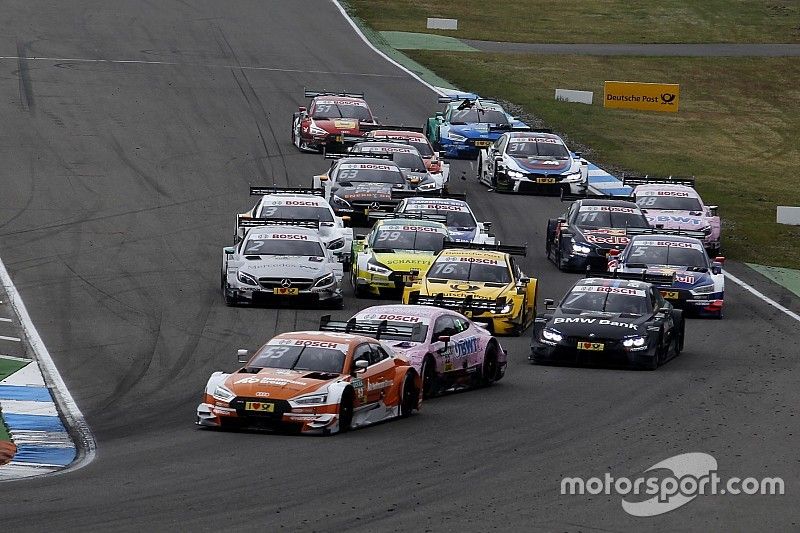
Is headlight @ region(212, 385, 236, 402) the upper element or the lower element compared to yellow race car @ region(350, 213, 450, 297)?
upper

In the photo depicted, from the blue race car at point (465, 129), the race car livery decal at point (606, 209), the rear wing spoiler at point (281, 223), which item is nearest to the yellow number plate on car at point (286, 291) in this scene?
the rear wing spoiler at point (281, 223)

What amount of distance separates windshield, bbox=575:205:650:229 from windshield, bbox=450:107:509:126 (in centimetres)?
1297

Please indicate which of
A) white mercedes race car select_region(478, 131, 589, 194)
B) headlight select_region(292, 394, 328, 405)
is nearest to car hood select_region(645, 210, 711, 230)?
white mercedes race car select_region(478, 131, 589, 194)

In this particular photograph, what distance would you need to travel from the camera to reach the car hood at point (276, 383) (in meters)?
18.1

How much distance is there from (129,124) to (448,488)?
33.5 meters

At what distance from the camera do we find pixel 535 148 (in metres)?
42.9

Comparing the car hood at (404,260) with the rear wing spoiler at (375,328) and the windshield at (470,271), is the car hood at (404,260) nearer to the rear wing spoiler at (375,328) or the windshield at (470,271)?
the windshield at (470,271)

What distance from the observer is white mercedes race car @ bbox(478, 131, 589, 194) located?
4206cm

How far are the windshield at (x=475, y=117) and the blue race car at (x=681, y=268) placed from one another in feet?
52.1

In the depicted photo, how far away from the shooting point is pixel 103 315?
87.1 feet

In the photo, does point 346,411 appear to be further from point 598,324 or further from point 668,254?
point 668,254

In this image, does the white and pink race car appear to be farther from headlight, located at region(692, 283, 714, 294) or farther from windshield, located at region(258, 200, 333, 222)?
windshield, located at region(258, 200, 333, 222)

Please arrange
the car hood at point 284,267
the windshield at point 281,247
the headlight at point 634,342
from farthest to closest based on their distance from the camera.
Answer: the windshield at point 281,247
the car hood at point 284,267
the headlight at point 634,342

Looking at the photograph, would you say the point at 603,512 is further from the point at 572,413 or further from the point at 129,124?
the point at 129,124
